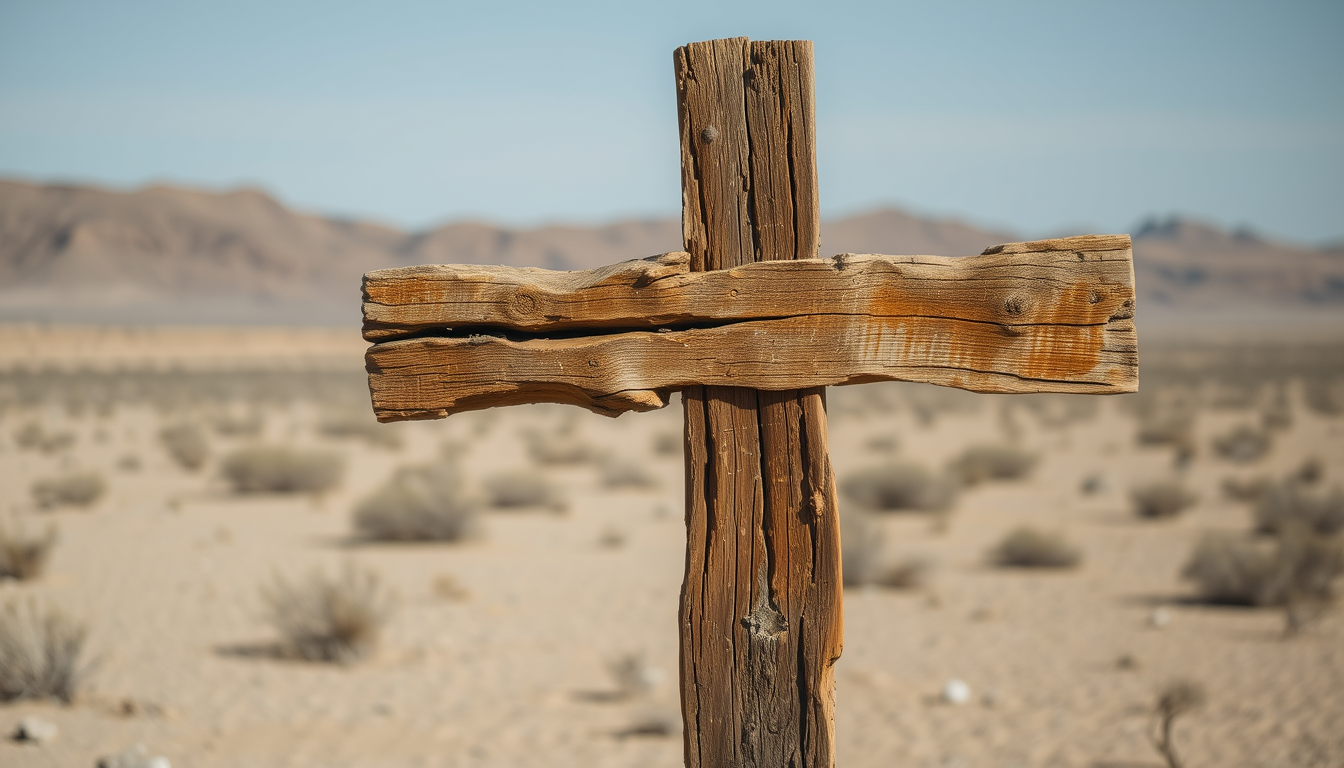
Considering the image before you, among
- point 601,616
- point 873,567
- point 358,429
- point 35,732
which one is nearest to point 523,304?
point 35,732

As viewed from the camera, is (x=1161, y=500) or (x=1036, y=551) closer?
(x=1036, y=551)

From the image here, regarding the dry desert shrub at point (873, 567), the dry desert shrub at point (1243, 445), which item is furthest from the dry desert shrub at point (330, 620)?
the dry desert shrub at point (1243, 445)

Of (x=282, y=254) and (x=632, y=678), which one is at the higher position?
(x=282, y=254)

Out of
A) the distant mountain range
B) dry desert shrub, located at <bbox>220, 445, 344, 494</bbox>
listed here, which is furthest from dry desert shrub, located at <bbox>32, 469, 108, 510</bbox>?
the distant mountain range

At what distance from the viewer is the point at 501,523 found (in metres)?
15.2

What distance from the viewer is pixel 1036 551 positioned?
12.2 metres

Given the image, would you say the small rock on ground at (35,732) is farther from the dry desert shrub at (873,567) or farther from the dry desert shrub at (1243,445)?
the dry desert shrub at (1243,445)

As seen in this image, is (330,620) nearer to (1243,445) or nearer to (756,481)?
(756,481)

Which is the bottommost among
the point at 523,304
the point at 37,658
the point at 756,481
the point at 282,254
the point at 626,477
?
the point at 626,477

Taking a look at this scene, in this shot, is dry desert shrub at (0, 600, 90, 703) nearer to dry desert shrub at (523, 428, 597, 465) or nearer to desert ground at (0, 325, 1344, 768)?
desert ground at (0, 325, 1344, 768)

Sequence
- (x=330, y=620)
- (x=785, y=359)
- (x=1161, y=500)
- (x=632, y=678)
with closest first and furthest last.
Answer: (x=785, y=359) < (x=632, y=678) < (x=330, y=620) < (x=1161, y=500)

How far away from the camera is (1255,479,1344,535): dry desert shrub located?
43.0 feet

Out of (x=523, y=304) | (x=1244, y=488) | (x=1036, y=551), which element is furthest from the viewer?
(x=1244, y=488)

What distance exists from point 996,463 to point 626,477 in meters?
6.77
